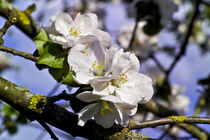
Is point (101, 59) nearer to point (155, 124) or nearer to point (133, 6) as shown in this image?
point (155, 124)

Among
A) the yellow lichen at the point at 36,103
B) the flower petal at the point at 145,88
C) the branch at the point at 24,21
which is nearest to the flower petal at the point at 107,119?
the flower petal at the point at 145,88

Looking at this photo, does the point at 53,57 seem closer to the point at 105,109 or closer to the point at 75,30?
the point at 75,30

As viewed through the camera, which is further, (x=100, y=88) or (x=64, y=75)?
(x=64, y=75)

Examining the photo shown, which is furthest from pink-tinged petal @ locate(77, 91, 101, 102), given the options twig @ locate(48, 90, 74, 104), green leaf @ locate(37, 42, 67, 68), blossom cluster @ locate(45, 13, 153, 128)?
green leaf @ locate(37, 42, 67, 68)

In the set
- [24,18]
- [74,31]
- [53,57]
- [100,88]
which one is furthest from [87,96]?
[24,18]

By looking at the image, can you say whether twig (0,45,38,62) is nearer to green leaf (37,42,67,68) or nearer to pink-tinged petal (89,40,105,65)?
green leaf (37,42,67,68)

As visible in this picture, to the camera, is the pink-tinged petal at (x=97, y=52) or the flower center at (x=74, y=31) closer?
the pink-tinged petal at (x=97, y=52)

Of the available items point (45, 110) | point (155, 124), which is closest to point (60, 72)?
point (45, 110)

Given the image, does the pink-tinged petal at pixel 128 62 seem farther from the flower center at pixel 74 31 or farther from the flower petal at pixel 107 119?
the flower center at pixel 74 31
